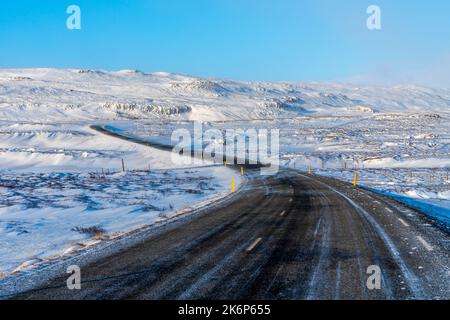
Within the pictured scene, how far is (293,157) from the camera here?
5681 cm

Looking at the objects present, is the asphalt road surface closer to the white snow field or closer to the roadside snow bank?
the roadside snow bank

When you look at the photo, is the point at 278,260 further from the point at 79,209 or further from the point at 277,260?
the point at 79,209

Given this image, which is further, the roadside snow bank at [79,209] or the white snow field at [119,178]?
the white snow field at [119,178]

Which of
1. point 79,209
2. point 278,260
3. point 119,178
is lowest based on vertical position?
point 119,178

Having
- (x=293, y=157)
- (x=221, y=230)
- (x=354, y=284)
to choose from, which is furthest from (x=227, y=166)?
(x=354, y=284)

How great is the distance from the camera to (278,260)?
34.6ft

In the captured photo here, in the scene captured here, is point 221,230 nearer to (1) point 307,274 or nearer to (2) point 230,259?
(2) point 230,259

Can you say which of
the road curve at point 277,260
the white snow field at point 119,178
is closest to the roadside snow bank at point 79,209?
the white snow field at point 119,178

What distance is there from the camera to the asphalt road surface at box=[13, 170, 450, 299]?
329 inches

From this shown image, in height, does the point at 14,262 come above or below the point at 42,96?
below

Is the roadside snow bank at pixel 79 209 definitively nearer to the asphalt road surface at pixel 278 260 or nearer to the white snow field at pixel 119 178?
the white snow field at pixel 119 178

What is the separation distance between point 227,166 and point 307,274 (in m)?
39.2

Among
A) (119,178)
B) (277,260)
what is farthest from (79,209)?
(119,178)

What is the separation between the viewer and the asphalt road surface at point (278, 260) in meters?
8.36
